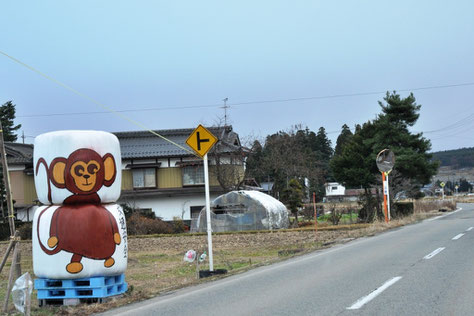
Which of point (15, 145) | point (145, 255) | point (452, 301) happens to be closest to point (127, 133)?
point (15, 145)

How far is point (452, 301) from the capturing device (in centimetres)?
724

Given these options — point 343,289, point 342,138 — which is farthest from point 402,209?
point 342,138

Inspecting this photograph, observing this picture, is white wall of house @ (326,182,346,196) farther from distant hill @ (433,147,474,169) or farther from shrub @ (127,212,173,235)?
shrub @ (127,212,173,235)

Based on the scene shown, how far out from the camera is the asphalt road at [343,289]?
282 inches

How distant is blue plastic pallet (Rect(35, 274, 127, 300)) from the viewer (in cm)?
828

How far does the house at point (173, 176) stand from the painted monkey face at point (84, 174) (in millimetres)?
28902

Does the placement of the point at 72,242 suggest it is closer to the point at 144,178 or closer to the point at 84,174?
the point at 84,174

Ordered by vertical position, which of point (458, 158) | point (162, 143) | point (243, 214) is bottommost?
point (243, 214)

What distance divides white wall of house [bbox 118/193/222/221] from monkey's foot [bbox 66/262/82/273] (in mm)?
30033

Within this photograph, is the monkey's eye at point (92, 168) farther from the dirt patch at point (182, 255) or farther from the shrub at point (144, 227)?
the shrub at point (144, 227)

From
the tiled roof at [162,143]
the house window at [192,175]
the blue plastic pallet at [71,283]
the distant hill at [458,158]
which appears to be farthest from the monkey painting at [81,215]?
the distant hill at [458,158]

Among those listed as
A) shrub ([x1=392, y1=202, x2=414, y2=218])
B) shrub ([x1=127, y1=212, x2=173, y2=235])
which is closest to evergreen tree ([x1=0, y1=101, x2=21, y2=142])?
shrub ([x1=127, y1=212, x2=173, y2=235])

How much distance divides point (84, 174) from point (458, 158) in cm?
17072

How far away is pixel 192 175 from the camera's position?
39.4m
